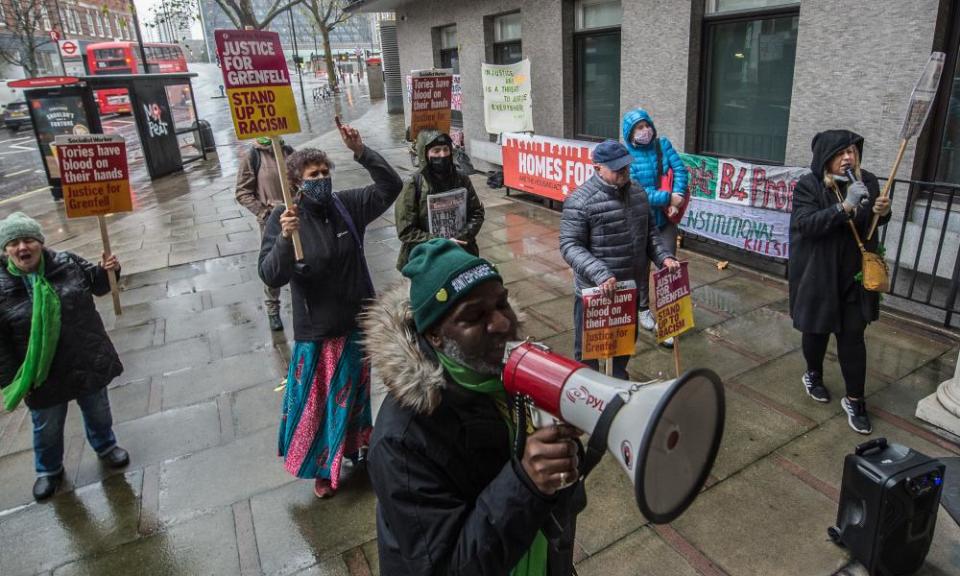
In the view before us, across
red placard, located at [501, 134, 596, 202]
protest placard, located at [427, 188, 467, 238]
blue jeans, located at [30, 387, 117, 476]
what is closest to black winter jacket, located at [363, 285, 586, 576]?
protest placard, located at [427, 188, 467, 238]

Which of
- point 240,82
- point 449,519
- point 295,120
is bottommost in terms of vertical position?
point 449,519

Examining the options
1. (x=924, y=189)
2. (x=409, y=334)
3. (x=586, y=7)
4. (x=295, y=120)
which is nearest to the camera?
(x=409, y=334)

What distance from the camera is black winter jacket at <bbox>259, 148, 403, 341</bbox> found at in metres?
3.29

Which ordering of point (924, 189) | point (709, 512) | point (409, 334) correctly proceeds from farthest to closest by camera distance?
point (924, 189), point (709, 512), point (409, 334)

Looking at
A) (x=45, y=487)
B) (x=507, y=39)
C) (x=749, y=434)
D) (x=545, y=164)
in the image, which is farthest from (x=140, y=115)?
(x=749, y=434)

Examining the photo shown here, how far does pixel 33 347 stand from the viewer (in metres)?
3.46

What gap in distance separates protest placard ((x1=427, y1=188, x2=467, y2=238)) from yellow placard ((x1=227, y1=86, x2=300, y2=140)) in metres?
1.21

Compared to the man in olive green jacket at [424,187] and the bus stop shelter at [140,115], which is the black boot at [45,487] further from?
the bus stop shelter at [140,115]

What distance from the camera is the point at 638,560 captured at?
2996 millimetres

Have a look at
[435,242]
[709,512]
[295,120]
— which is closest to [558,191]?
[295,120]

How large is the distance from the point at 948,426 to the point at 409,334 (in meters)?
3.87

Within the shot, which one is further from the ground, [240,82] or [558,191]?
[240,82]

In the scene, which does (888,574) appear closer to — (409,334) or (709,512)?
(709,512)

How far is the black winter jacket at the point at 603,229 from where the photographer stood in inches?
152
